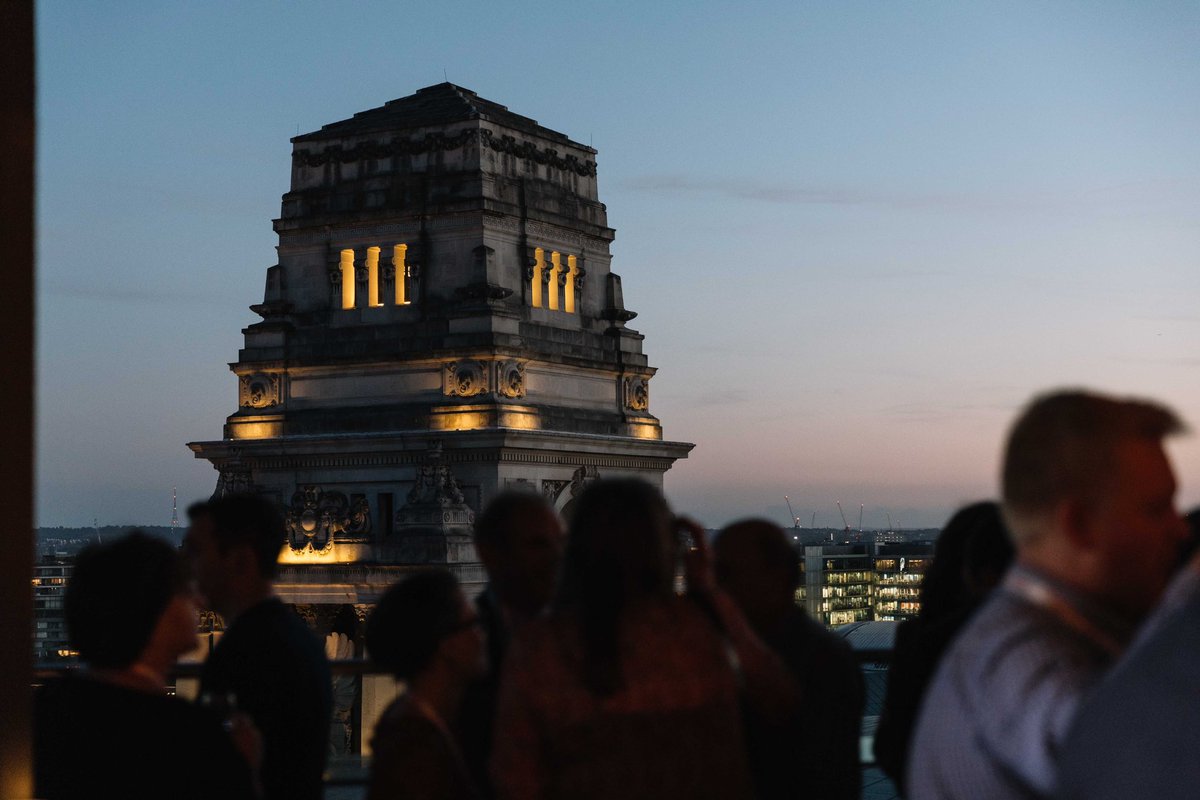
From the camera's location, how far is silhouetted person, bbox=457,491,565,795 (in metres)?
6.86

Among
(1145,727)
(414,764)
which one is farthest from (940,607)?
(1145,727)

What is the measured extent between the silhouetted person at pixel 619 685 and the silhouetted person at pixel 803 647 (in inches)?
66.3

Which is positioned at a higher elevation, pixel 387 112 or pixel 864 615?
pixel 387 112

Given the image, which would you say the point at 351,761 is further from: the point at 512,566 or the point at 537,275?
the point at 537,275

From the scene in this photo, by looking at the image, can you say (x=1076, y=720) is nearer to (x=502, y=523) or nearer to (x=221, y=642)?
(x=502, y=523)

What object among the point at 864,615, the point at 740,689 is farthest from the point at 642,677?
the point at 864,615

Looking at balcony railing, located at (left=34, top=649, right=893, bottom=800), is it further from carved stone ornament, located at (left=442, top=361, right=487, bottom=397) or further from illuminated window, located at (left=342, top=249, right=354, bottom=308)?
illuminated window, located at (left=342, top=249, right=354, bottom=308)

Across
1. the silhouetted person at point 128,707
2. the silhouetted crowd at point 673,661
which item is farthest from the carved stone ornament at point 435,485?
the silhouetted person at point 128,707

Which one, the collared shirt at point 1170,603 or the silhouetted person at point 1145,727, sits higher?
the collared shirt at point 1170,603

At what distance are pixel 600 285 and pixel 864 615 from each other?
379 ft

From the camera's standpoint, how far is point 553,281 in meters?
63.3

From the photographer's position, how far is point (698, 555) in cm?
633

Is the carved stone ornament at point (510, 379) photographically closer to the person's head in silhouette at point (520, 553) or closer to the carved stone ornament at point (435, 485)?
the carved stone ornament at point (435, 485)

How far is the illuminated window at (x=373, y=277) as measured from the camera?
62.2 metres
